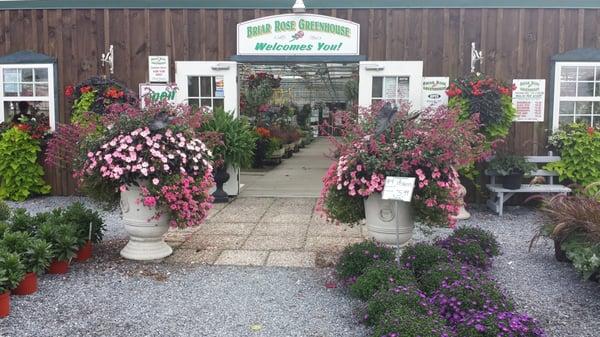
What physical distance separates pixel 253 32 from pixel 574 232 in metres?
5.45

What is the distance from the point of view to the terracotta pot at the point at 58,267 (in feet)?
17.1

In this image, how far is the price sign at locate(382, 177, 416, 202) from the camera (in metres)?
4.55

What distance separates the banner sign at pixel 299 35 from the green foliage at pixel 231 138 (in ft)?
3.58

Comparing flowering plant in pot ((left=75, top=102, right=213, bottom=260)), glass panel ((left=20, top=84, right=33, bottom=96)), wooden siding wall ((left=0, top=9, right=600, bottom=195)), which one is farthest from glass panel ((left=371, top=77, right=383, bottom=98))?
glass panel ((left=20, top=84, right=33, bottom=96))

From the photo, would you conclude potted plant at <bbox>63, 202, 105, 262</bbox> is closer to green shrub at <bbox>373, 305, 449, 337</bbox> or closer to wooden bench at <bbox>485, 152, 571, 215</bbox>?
green shrub at <bbox>373, 305, 449, 337</bbox>

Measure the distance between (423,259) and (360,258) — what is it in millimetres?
522

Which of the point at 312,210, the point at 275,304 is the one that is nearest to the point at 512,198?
the point at 312,210

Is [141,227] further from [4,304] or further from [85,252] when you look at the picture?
[4,304]

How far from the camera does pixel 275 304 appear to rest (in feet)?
15.0

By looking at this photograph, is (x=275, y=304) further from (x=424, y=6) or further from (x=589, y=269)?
(x=424, y=6)

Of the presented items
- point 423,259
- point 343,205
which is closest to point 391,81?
point 343,205

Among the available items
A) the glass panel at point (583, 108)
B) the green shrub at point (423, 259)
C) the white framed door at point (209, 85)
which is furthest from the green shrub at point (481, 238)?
the white framed door at point (209, 85)

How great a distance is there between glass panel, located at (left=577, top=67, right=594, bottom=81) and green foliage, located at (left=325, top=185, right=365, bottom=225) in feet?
17.0

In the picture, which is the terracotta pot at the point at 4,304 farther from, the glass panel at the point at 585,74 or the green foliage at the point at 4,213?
the glass panel at the point at 585,74
